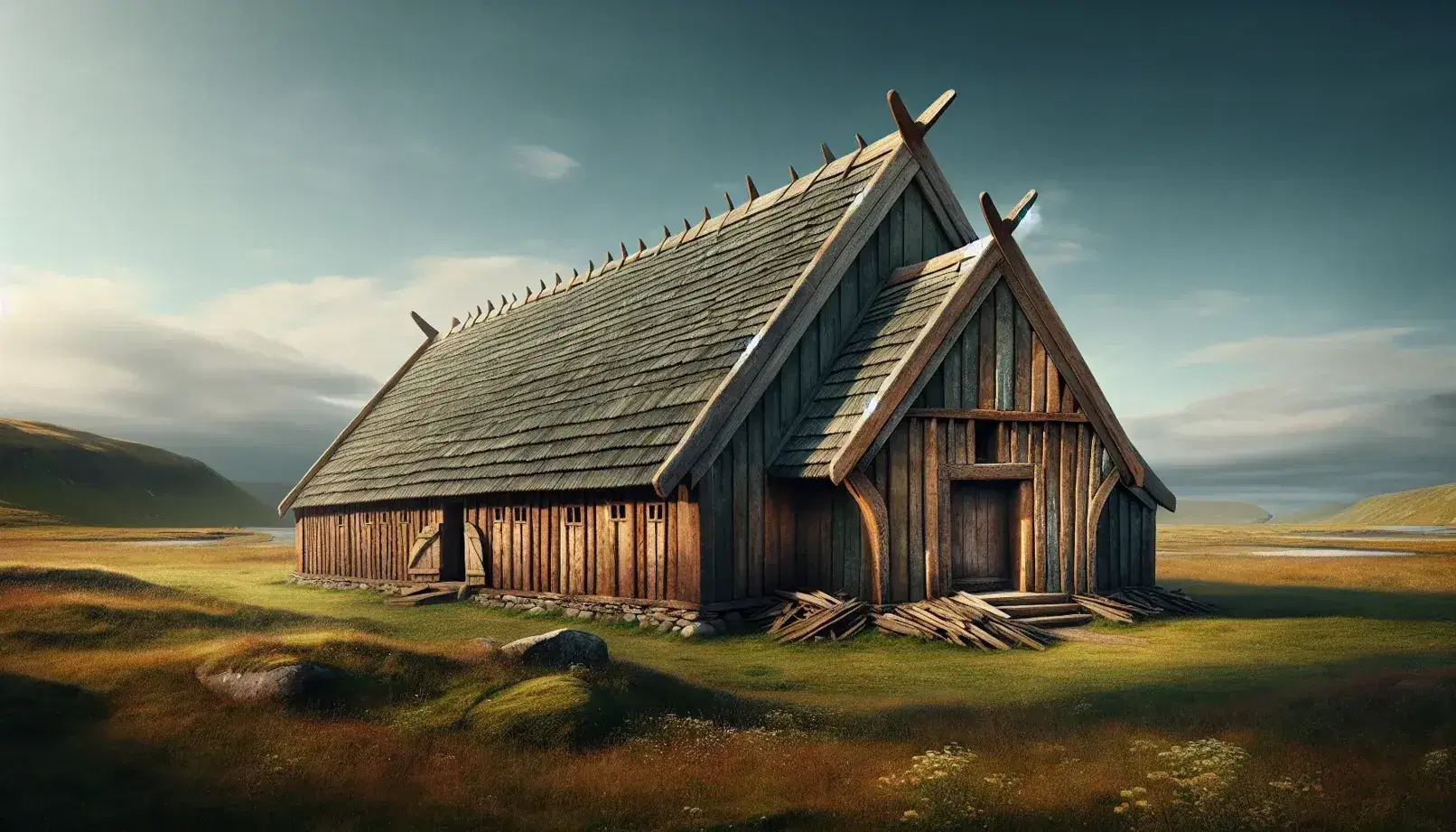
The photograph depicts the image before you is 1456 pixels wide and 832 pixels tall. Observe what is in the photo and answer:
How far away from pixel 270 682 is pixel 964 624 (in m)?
9.51

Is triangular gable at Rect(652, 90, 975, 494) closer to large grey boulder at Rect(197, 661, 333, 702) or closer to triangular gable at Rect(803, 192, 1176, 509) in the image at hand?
triangular gable at Rect(803, 192, 1176, 509)

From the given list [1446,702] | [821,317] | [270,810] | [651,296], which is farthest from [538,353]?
[1446,702]

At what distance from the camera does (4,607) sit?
12109mm

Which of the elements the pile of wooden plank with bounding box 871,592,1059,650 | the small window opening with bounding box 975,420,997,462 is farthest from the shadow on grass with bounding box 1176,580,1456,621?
the pile of wooden plank with bounding box 871,592,1059,650

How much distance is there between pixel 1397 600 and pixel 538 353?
20209mm

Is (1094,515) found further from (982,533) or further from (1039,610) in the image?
(1039,610)

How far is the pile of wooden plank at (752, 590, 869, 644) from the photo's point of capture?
1427 cm

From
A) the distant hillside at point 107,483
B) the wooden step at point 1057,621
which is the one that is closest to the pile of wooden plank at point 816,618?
the wooden step at point 1057,621

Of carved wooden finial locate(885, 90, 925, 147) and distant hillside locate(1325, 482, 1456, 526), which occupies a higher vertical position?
carved wooden finial locate(885, 90, 925, 147)

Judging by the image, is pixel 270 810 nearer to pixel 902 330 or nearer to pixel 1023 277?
pixel 902 330

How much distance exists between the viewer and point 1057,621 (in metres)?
15.5

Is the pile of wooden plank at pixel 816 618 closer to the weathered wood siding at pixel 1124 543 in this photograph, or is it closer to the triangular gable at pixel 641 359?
the triangular gable at pixel 641 359

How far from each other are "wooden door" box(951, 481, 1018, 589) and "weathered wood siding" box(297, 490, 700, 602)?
4.95 m

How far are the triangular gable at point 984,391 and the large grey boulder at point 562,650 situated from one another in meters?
5.66
